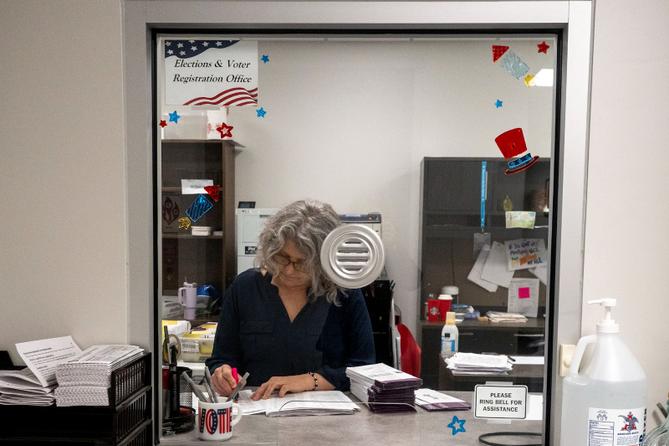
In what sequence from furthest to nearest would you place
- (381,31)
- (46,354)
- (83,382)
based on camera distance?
(381,31) < (46,354) < (83,382)

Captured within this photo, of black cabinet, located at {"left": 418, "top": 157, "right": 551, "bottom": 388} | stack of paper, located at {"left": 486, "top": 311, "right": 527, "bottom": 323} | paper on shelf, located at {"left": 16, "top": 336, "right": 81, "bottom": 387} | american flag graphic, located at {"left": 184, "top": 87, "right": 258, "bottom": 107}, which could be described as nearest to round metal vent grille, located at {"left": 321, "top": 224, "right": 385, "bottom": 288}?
black cabinet, located at {"left": 418, "top": 157, "right": 551, "bottom": 388}

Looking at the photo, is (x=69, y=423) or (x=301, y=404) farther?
(x=301, y=404)

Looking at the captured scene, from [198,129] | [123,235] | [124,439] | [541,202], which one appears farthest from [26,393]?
[541,202]

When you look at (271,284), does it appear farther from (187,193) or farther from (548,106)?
(548,106)

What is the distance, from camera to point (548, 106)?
5.29 ft

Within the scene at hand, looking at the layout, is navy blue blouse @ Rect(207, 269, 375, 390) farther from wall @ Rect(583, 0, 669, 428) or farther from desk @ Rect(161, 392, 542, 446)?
wall @ Rect(583, 0, 669, 428)

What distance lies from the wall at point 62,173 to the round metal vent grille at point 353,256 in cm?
60

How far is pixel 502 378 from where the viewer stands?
65.4 inches

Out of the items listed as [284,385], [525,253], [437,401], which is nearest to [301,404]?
[284,385]

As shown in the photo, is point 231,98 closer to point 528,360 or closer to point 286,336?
point 286,336

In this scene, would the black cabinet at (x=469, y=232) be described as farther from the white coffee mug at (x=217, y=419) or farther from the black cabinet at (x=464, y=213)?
the white coffee mug at (x=217, y=419)

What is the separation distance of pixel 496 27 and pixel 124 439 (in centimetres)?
150

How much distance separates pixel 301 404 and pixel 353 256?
18.0 inches

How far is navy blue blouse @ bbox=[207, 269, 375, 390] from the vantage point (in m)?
1.64
